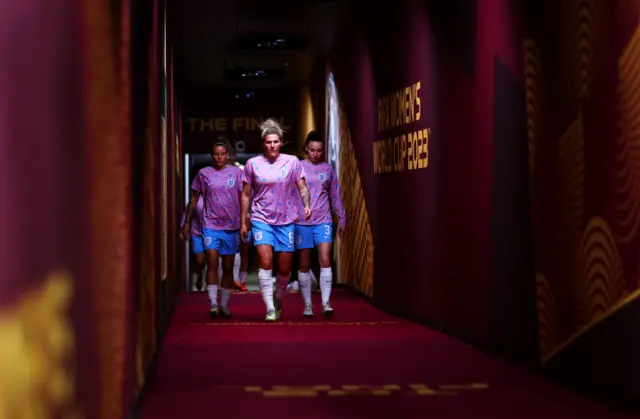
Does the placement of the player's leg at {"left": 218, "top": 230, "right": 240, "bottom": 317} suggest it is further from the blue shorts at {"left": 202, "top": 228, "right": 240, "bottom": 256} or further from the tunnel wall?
the tunnel wall

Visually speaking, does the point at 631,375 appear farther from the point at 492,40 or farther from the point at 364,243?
the point at 364,243

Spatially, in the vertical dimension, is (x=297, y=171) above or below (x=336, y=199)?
above

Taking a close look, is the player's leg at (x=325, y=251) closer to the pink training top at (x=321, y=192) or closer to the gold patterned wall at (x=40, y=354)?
the pink training top at (x=321, y=192)

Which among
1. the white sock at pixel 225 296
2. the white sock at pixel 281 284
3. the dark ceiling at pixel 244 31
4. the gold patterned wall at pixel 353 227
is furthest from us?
the dark ceiling at pixel 244 31

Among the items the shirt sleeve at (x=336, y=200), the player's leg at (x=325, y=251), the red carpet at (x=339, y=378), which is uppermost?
the shirt sleeve at (x=336, y=200)

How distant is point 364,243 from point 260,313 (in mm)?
1781

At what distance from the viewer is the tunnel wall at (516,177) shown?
4.43 metres

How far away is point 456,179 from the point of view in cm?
702

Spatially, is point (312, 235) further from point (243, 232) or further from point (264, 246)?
point (243, 232)

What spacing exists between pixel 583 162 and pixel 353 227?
22.7ft

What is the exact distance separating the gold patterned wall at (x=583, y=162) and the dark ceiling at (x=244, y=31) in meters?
4.92

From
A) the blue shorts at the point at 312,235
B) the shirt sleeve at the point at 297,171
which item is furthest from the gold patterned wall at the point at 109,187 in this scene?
the blue shorts at the point at 312,235

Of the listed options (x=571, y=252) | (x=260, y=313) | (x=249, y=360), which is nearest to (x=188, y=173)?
(x=260, y=313)

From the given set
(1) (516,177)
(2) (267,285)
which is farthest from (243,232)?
(1) (516,177)
